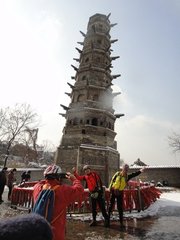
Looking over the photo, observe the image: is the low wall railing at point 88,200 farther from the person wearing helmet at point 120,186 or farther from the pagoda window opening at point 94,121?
the pagoda window opening at point 94,121

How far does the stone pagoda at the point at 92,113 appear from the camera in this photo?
2070cm

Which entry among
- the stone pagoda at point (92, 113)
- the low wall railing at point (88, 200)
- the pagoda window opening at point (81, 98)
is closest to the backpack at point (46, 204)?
the low wall railing at point (88, 200)

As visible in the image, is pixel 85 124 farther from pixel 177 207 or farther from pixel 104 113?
pixel 177 207

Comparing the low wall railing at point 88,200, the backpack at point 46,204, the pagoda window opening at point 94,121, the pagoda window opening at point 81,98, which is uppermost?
the pagoda window opening at point 81,98

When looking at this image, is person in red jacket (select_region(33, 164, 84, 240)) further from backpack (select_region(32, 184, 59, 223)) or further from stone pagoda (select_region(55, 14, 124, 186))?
stone pagoda (select_region(55, 14, 124, 186))

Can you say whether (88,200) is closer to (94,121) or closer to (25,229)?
(25,229)

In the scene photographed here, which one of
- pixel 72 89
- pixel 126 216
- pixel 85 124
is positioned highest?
pixel 72 89

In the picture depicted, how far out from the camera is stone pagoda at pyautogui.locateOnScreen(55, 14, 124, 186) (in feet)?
67.9

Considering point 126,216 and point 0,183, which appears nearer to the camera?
point 126,216

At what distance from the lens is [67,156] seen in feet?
68.7

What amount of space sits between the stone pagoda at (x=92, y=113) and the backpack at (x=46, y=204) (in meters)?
16.7

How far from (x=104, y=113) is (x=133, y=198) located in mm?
12746

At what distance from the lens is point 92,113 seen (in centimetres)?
2234

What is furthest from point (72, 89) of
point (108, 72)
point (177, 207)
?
point (177, 207)
